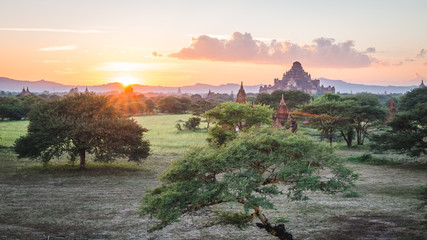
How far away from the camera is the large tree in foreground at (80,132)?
29688mm

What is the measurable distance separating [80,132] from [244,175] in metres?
20.6

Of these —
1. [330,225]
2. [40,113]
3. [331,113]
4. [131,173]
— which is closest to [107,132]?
[131,173]

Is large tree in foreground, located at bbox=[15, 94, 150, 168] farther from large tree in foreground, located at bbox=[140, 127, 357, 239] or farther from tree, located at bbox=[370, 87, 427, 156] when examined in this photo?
tree, located at bbox=[370, 87, 427, 156]

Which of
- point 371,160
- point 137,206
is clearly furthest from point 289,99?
point 137,206

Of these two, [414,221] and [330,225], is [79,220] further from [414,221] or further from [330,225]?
[414,221]

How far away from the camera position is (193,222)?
17.9 metres

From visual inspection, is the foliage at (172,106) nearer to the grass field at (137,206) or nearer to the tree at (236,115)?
the tree at (236,115)

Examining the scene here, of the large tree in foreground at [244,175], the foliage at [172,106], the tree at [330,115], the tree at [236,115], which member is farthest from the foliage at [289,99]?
the large tree in foreground at [244,175]

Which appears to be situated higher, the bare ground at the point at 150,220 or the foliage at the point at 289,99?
the foliage at the point at 289,99

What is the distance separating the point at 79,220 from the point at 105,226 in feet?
A: 5.87

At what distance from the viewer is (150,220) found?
18.0m

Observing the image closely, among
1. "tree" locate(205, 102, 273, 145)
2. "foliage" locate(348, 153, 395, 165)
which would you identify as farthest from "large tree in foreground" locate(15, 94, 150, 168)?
"foliage" locate(348, 153, 395, 165)

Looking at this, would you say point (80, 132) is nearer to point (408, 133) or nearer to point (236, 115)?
point (236, 115)

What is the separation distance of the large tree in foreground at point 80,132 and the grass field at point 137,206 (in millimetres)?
1707
